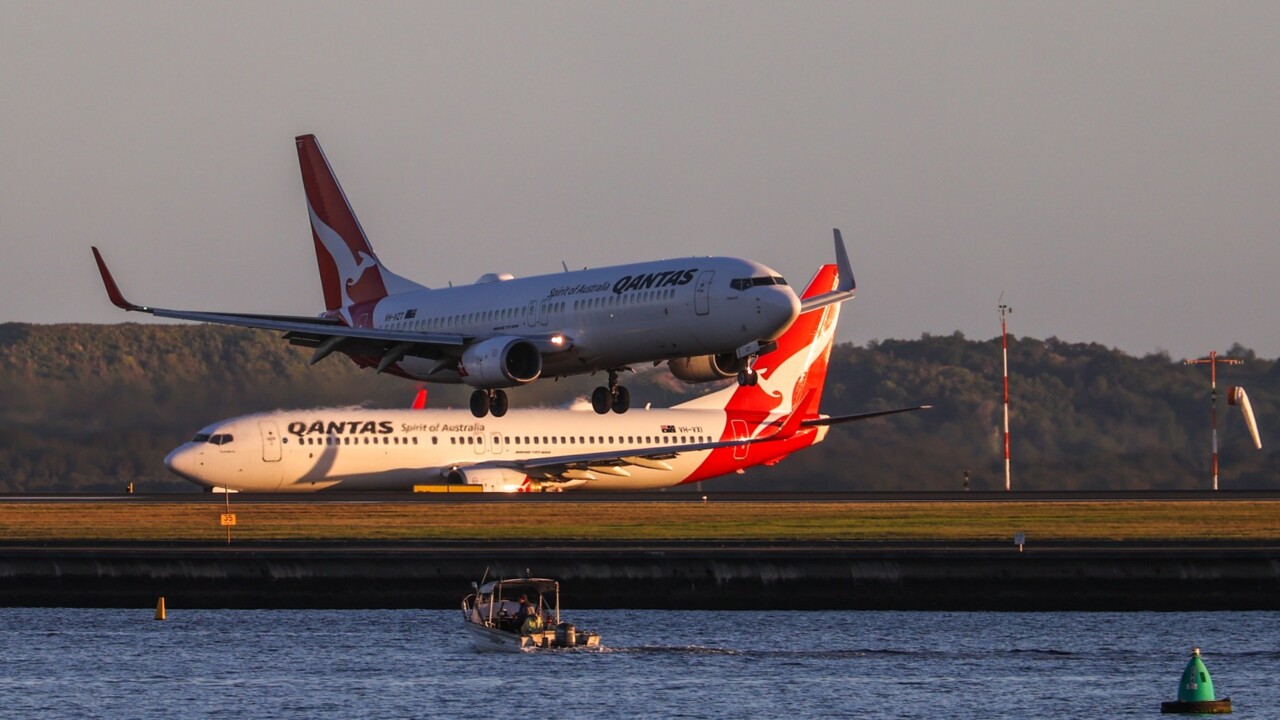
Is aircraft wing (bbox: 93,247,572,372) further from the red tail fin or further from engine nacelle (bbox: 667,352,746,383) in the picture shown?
the red tail fin

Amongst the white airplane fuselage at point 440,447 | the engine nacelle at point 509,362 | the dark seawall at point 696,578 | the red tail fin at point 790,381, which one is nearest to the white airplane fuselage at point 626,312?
the engine nacelle at point 509,362

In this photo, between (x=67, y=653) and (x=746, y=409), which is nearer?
(x=67, y=653)

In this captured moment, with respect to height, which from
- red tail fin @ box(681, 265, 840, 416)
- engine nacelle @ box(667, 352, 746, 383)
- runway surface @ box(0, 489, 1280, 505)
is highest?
red tail fin @ box(681, 265, 840, 416)

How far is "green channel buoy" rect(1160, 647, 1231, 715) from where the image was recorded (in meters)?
45.5

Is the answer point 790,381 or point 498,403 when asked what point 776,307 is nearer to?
point 498,403

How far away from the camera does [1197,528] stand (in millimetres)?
72438

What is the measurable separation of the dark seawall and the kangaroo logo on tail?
1847cm

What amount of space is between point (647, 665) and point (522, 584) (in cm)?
484

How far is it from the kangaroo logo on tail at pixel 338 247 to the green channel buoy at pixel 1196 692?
36593 mm

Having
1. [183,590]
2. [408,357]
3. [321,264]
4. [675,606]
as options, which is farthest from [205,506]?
[675,606]

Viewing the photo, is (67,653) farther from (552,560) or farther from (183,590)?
(552,560)

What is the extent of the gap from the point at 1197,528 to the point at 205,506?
122 feet

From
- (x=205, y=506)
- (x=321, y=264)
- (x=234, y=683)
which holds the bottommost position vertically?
(x=234, y=683)

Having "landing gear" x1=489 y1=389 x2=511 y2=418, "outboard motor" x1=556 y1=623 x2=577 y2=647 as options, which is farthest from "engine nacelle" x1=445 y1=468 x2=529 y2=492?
"outboard motor" x1=556 y1=623 x2=577 y2=647
